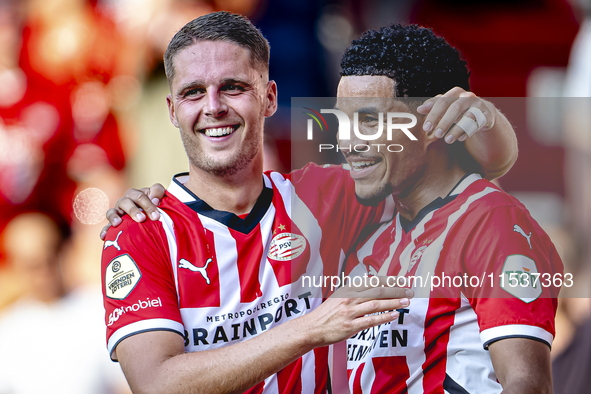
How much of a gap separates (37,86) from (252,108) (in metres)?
2.30

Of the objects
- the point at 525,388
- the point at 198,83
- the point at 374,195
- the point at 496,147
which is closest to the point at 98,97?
the point at 198,83

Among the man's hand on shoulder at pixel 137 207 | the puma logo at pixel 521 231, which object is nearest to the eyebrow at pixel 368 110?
the puma logo at pixel 521 231

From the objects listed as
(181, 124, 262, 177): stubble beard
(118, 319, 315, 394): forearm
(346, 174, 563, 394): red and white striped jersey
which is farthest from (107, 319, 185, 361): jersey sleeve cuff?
(346, 174, 563, 394): red and white striped jersey

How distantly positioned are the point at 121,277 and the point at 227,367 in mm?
566

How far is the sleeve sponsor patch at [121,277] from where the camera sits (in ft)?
6.70

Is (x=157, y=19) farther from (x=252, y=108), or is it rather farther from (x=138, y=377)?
(x=138, y=377)

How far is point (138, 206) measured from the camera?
7.29 feet

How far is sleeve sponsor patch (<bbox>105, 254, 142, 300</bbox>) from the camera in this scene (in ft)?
6.70

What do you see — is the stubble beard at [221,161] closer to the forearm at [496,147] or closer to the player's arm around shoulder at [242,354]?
the player's arm around shoulder at [242,354]

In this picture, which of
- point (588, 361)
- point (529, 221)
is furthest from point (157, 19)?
point (588, 361)

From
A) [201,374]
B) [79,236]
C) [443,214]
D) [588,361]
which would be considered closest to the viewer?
[201,374]

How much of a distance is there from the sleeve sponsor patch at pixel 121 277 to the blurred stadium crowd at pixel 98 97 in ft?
4.13

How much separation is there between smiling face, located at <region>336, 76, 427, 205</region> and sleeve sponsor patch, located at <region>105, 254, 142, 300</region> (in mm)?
960

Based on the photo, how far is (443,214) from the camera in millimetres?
1979
